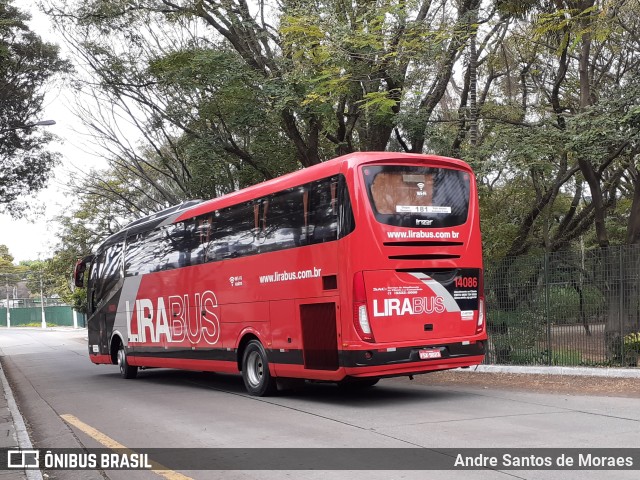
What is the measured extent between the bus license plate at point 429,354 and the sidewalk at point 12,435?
5623 millimetres

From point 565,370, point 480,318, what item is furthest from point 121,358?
point 565,370

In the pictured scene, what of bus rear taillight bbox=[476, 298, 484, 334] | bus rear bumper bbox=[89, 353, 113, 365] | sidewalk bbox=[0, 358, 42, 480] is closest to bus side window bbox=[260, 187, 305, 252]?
bus rear taillight bbox=[476, 298, 484, 334]

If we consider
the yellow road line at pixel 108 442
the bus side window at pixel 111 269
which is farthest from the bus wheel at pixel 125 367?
the yellow road line at pixel 108 442

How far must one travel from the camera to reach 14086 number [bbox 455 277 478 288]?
1167cm

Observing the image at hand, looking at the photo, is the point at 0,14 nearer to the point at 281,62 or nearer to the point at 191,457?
the point at 281,62

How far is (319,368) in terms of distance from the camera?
11461 mm

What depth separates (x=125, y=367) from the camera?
19.0 metres

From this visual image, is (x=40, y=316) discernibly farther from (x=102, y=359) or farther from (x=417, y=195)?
A: (x=417, y=195)

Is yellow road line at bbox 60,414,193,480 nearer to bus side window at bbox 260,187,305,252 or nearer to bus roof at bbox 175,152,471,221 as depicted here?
bus side window at bbox 260,187,305,252

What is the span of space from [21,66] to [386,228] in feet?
66.7

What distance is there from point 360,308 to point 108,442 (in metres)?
3.94

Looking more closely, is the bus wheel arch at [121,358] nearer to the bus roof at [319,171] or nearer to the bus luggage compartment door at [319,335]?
the bus roof at [319,171]

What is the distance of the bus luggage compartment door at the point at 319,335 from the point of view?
11164 millimetres

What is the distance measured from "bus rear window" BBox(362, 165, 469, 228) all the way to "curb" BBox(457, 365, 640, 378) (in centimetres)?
445
